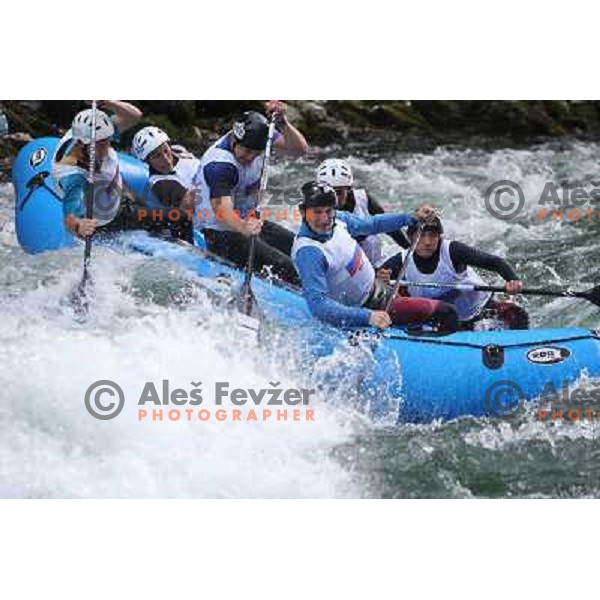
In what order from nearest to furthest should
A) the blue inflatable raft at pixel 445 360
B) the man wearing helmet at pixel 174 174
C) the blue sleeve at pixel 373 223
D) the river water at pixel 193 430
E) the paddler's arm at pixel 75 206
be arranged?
1. the river water at pixel 193 430
2. the blue inflatable raft at pixel 445 360
3. the blue sleeve at pixel 373 223
4. the paddler's arm at pixel 75 206
5. the man wearing helmet at pixel 174 174

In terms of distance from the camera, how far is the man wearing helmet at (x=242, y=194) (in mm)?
4793

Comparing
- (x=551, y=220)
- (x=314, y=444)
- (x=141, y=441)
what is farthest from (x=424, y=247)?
(x=141, y=441)

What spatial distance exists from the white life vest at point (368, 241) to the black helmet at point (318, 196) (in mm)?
144

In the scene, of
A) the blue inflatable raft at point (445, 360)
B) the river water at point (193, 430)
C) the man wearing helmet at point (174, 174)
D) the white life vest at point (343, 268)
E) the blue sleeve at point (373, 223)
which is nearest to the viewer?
the river water at point (193, 430)

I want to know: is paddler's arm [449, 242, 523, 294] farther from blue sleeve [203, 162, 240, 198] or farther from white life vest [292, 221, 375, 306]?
blue sleeve [203, 162, 240, 198]

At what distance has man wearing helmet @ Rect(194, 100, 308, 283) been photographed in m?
4.79

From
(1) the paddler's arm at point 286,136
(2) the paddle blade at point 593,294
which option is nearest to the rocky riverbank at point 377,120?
(1) the paddler's arm at point 286,136

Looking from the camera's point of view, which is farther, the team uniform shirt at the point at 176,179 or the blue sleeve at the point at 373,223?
the team uniform shirt at the point at 176,179

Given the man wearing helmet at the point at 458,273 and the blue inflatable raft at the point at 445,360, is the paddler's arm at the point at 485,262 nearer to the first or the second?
the man wearing helmet at the point at 458,273

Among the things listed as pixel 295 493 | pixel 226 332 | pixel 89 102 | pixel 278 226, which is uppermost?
pixel 89 102

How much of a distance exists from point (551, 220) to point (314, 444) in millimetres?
1127

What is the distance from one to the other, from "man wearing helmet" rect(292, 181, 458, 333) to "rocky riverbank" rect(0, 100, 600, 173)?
0.29 m

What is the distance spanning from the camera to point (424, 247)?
4789mm

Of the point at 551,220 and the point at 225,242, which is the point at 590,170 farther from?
the point at 225,242
